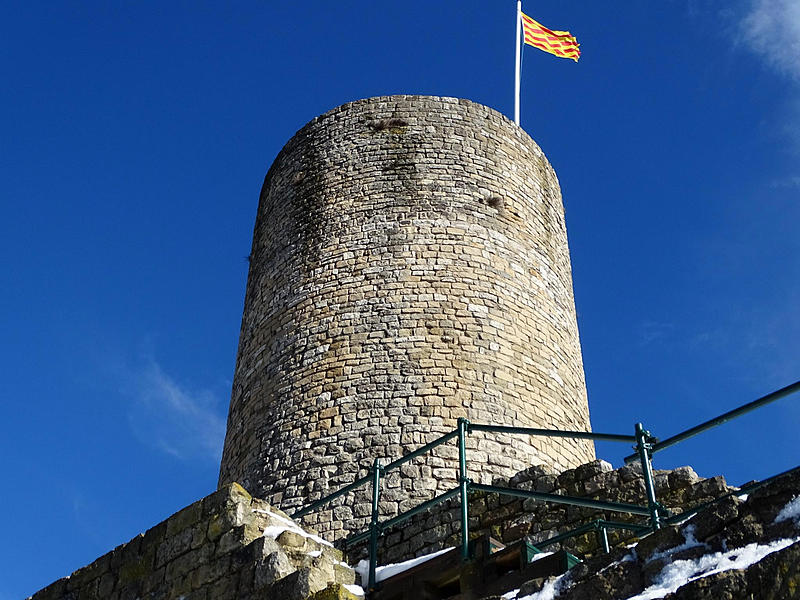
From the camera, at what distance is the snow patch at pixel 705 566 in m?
3.19

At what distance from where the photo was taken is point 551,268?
33.8 feet

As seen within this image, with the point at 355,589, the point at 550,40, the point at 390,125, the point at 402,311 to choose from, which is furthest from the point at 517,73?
the point at 355,589

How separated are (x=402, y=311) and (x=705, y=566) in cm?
581

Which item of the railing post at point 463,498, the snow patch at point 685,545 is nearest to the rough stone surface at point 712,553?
the snow patch at point 685,545

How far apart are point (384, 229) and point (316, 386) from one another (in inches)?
76.9

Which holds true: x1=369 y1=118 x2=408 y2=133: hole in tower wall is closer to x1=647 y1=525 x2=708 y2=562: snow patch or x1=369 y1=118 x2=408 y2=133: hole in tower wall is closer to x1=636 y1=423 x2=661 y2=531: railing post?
x1=636 y1=423 x2=661 y2=531: railing post

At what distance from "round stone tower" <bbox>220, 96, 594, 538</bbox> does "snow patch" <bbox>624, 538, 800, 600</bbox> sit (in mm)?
4336

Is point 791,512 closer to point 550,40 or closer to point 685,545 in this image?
point 685,545

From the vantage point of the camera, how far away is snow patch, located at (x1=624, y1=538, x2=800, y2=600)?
10.5ft

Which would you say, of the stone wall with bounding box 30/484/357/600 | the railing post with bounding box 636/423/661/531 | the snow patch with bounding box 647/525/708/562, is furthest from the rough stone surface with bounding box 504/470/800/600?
the stone wall with bounding box 30/484/357/600

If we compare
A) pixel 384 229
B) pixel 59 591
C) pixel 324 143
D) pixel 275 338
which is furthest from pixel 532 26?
pixel 59 591

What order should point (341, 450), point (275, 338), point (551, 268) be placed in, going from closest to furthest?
point (341, 450)
point (275, 338)
point (551, 268)

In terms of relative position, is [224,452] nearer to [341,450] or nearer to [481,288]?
[341,450]

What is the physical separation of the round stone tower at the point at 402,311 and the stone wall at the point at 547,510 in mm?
897
